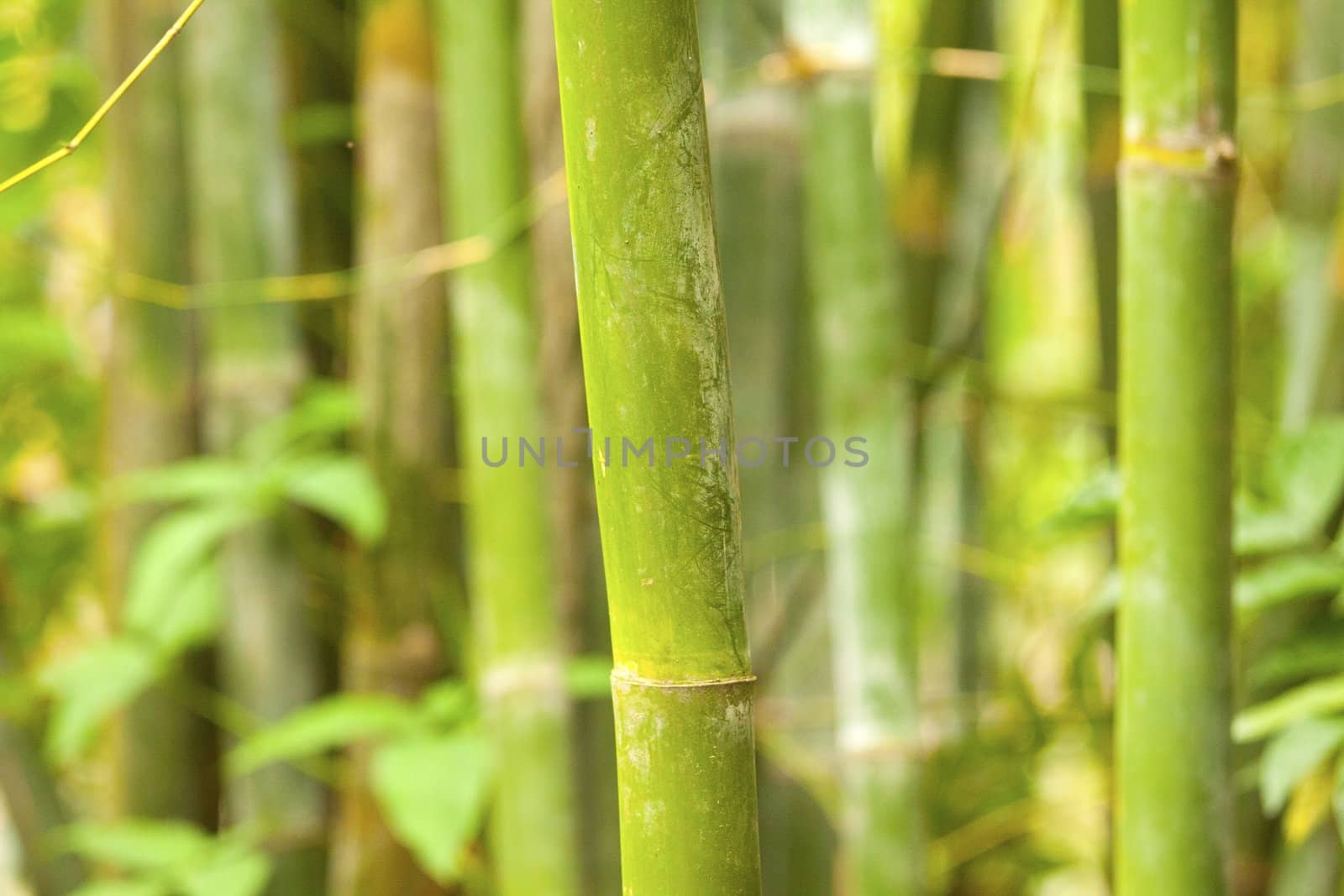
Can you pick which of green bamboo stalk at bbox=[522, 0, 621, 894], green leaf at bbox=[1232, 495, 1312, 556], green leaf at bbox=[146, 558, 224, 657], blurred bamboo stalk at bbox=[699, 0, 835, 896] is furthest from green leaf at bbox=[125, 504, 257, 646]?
green leaf at bbox=[1232, 495, 1312, 556]

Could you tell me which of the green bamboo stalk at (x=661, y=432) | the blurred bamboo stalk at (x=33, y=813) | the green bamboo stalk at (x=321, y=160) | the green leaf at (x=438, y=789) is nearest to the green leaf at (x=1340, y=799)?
the green bamboo stalk at (x=661, y=432)

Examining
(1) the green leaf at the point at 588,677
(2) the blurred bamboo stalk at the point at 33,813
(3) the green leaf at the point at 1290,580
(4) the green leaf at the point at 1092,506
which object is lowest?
(2) the blurred bamboo stalk at the point at 33,813

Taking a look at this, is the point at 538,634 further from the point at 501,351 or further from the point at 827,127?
the point at 827,127

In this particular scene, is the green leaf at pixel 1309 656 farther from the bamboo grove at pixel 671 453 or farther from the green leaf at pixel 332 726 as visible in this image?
the green leaf at pixel 332 726

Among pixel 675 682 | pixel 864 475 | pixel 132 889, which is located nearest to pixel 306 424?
pixel 132 889

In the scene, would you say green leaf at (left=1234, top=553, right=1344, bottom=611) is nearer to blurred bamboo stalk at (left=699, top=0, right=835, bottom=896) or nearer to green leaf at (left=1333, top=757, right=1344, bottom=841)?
green leaf at (left=1333, top=757, right=1344, bottom=841)

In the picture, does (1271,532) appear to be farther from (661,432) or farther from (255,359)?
(255,359)
